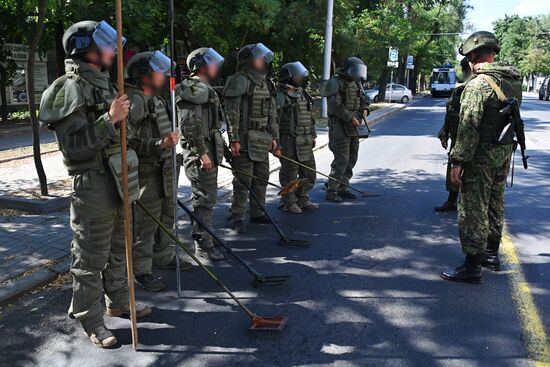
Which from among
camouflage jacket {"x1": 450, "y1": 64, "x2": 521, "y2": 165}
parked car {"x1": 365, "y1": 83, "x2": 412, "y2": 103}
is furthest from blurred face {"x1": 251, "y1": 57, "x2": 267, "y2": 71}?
parked car {"x1": 365, "y1": 83, "x2": 412, "y2": 103}

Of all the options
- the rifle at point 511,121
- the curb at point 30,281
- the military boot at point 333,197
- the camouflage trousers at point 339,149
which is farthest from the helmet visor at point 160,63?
the military boot at point 333,197

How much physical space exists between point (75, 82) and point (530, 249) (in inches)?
183

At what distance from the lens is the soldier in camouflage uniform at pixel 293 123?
21.2 ft

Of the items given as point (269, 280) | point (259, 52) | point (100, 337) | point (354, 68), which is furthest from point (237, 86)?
point (100, 337)

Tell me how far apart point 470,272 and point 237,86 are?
302 centimetres

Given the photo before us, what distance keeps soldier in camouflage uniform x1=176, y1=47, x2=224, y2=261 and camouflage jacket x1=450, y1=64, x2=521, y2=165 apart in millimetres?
2231

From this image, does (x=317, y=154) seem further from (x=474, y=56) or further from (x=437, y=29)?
(x=437, y=29)

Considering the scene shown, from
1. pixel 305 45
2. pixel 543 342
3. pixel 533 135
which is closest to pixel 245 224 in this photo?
pixel 543 342

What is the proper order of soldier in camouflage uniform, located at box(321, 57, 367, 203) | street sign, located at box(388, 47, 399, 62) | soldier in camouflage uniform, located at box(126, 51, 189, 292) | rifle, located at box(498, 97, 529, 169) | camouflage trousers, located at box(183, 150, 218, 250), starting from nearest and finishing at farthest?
1. soldier in camouflage uniform, located at box(126, 51, 189, 292)
2. rifle, located at box(498, 97, 529, 169)
3. camouflage trousers, located at box(183, 150, 218, 250)
4. soldier in camouflage uniform, located at box(321, 57, 367, 203)
5. street sign, located at box(388, 47, 399, 62)

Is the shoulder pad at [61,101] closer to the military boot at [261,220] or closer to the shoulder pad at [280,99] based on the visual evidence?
the military boot at [261,220]

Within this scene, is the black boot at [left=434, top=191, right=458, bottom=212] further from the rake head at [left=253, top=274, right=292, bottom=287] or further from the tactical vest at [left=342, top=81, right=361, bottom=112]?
the rake head at [left=253, top=274, right=292, bottom=287]

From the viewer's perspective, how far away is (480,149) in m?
4.19

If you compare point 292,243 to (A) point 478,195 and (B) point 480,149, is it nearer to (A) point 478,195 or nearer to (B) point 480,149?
(A) point 478,195

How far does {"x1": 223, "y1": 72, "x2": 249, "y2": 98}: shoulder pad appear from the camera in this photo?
552cm
